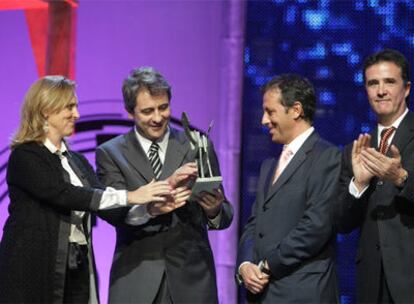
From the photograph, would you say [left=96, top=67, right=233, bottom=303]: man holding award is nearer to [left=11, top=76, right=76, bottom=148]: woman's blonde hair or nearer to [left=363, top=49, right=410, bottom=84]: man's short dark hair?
[left=11, top=76, right=76, bottom=148]: woman's blonde hair

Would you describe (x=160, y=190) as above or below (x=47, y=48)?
below

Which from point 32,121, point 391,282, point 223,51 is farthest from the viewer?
point 223,51

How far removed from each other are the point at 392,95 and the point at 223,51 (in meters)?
1.39

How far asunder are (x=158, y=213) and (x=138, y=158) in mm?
294

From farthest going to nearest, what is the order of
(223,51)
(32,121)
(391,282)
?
(223,51) < (32,121) < (391,282)

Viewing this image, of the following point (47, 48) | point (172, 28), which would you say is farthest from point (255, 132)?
point (47, 48)

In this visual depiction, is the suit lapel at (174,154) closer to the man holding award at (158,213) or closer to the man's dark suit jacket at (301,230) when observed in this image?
the man holding award at (158,213)

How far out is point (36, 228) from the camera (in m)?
3.10

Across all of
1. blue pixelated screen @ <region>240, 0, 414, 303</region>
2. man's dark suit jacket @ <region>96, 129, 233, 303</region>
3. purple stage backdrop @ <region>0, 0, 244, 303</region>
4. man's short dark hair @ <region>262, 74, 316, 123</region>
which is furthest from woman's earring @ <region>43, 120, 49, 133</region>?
blue pixelated screen @ <region>240, 0, 414, 303</region>

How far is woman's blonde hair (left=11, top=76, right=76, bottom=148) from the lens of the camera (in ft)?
10.5

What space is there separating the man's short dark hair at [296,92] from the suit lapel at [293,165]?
0.41 feet

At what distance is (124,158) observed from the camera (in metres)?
3.27

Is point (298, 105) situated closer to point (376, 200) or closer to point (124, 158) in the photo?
point (376, 200)

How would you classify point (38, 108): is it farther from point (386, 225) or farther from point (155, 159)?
point (386, 225)
